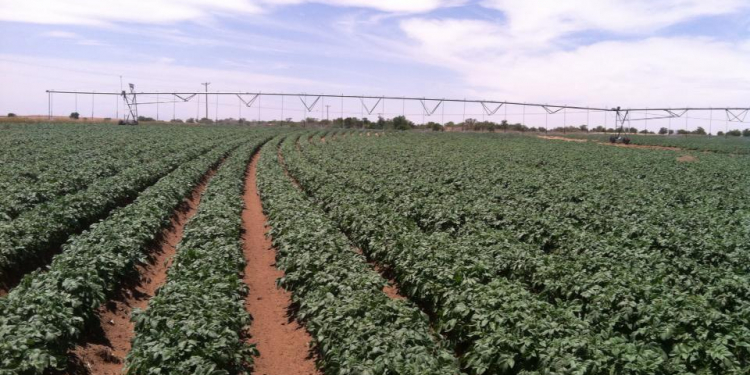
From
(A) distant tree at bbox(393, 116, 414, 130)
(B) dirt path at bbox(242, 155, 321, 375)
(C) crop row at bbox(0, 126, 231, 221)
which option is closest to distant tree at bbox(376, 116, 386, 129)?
(A) distant tree at bbox(393, 116, 414, 130)

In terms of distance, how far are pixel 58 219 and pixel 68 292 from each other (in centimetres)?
625

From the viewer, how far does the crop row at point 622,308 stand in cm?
650

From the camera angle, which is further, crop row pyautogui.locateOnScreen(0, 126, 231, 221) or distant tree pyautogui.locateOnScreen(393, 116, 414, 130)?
distant tree pyautogui.locateOnScreen(393, 116, 414, 130)

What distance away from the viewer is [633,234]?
1437cm

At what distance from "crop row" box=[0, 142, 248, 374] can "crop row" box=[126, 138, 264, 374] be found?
37.2 inches

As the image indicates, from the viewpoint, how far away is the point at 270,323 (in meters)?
10.5

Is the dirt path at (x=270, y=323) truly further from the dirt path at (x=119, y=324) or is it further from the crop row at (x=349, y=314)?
the dirt path at (x=119, y=324)

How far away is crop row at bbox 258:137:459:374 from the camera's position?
6.48 meters

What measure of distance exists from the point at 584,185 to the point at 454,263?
15.6 meters

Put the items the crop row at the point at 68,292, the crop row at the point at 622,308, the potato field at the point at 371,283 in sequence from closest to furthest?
the crop row at the point at 68,292
the crop row at the point at 622,308
the potato field at the point at 371,283

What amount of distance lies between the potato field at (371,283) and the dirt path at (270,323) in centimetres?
5

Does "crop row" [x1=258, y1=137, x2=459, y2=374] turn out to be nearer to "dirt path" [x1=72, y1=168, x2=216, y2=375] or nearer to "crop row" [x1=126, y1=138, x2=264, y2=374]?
"crop row" [x1=126, y1=138, x2=264, y2=374]

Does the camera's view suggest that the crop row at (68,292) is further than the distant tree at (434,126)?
No

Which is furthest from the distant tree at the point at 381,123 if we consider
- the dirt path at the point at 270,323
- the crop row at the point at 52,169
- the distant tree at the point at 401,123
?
the dirt path at the point at 270,323
